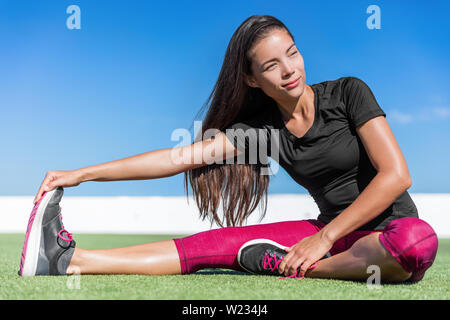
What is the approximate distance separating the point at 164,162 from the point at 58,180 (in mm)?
468

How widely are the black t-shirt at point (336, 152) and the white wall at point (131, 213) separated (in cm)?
500

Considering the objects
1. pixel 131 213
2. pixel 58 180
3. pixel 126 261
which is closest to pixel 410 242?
pixel 126 261

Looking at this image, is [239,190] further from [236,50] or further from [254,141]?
[236,50]

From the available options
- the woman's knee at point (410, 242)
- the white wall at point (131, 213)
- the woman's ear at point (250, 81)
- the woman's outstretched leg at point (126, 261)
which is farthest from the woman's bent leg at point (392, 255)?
the white wall at point (131, 213)

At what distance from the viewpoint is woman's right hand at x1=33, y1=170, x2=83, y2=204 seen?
194 centimetres

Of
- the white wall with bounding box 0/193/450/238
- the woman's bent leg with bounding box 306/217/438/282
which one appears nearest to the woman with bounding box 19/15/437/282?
the woman's bent leg with bounding box 306/217/438/282

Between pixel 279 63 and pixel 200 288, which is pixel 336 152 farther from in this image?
pixel 200 288

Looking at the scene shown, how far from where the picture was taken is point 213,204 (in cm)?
240

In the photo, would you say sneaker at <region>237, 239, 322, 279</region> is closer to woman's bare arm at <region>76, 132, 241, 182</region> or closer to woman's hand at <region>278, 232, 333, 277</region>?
woman's hand at <region>278, 232, 333, 277</region>

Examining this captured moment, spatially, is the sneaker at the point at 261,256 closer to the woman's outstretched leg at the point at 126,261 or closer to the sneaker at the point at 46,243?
the woman's outstretched leg at the point at 126,261

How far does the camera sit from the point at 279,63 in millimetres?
1927

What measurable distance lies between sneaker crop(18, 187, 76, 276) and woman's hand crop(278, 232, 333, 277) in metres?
0.90

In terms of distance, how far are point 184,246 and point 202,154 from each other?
1.54 feet
